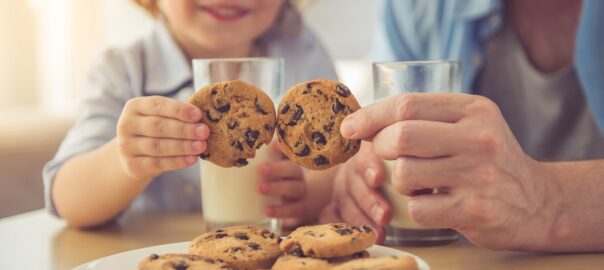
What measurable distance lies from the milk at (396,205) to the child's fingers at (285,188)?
191 mm

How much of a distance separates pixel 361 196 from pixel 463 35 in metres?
0.59

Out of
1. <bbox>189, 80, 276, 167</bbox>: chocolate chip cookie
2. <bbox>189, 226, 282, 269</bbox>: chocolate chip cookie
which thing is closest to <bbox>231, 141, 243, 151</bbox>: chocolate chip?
<bbox>189, 80, 276, 167</bbox>: chocolate chip cookie

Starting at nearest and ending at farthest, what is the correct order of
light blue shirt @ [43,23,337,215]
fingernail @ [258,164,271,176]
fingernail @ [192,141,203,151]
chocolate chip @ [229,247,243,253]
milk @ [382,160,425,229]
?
chocolate chip @ [229,247,243,253], fingernail @ [192,141,203,151], milk @ [382,160,425,229], fingernail @ [258,164,271,176], light blue shirt @ [43,23,337,215]

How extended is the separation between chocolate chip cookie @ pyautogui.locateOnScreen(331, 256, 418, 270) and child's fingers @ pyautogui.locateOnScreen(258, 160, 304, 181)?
16.6 inches

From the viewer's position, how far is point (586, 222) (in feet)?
3.13

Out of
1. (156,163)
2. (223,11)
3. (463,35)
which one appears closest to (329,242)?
(156,163)

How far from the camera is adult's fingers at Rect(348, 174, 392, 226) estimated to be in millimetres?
1021

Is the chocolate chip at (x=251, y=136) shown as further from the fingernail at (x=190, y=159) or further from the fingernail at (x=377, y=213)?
the fingernail at (x=377, y=213)

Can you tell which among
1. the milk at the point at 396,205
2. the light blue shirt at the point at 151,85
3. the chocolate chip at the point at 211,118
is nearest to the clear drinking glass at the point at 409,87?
the milk at the point at 396,205

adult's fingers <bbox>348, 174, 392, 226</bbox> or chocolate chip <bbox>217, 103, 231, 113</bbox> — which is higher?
chocolate chip <bbox>217, 103, 231, 113</bbox>

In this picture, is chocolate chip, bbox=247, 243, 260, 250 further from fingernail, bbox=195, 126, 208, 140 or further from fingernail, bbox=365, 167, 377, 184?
fingernail, bbox=365, 167, 377, 184

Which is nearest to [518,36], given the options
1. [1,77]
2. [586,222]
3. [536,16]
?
[536,16]

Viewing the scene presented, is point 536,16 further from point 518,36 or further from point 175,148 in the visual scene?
point 175,148

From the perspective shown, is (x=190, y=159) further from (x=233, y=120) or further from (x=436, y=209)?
(x=436, y=209)
